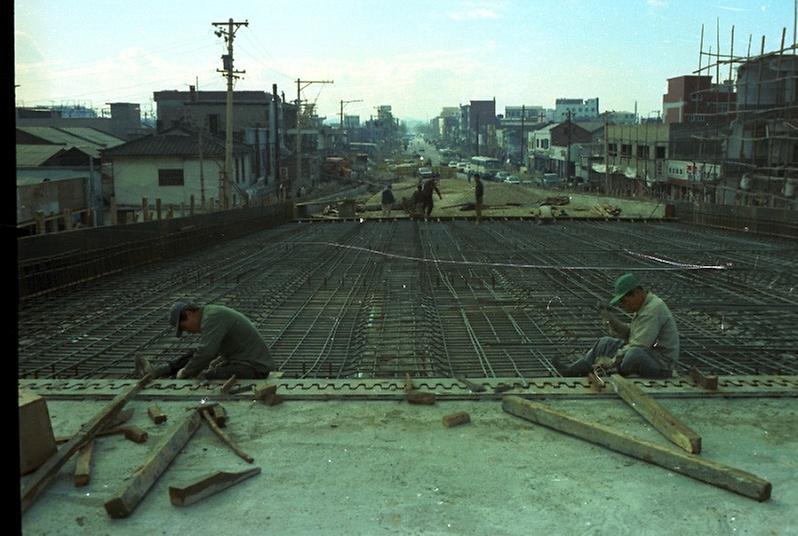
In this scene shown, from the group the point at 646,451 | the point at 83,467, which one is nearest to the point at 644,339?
the point at 646,451

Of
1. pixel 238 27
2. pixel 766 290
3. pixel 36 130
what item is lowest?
pixel 766 290

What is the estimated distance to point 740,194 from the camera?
2330 cm

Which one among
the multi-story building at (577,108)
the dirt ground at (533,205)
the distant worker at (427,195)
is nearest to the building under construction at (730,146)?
the dirt ground at (533,205)

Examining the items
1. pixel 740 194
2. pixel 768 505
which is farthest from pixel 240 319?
pixel 740 194

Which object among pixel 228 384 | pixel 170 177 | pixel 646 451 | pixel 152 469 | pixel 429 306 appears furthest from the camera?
pixel 170 177

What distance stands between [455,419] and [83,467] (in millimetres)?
1928

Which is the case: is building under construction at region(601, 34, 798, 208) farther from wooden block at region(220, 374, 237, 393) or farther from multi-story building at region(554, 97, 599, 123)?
multi-story building at region(554, 97, 599, 123)

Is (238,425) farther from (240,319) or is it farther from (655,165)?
(655,165)

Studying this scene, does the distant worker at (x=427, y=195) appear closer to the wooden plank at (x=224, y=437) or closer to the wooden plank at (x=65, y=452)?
the wooden plank at (x=65, y=452)

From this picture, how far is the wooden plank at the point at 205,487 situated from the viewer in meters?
3.31

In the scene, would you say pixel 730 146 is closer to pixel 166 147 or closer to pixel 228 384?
pixel 166 147

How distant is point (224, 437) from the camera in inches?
159

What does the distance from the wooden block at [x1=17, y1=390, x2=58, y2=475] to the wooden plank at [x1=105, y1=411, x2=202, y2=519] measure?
0.49 meters

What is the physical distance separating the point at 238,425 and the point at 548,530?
193cm
